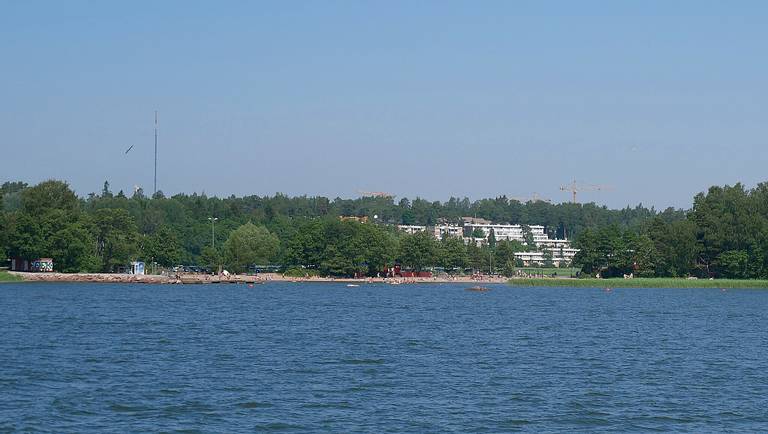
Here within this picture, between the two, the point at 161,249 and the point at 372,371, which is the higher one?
the point at 161,249

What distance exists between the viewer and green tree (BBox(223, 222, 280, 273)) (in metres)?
178

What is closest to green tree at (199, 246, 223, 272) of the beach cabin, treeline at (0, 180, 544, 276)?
treeline at (0, 180, 544, 276)

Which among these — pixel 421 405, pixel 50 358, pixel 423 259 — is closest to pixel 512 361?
pixel 421 405

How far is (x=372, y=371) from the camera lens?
43.8m

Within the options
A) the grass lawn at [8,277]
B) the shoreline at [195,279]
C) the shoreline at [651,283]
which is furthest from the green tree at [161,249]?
the shoreline at [651,283]

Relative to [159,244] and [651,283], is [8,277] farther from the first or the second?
[651,283]

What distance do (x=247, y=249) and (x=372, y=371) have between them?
13698cm

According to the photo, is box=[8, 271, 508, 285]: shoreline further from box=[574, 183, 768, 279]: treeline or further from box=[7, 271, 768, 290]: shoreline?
box=[574, 183, 768, 279]: treeline

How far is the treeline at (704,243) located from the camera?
154 m

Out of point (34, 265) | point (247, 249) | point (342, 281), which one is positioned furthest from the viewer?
point (247, 249)

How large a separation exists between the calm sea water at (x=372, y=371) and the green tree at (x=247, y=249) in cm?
9356

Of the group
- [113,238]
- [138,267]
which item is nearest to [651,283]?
[138,267]

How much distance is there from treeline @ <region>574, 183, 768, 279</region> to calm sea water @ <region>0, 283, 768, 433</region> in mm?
75585

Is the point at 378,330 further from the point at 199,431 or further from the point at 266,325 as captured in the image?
the point at 199,431
